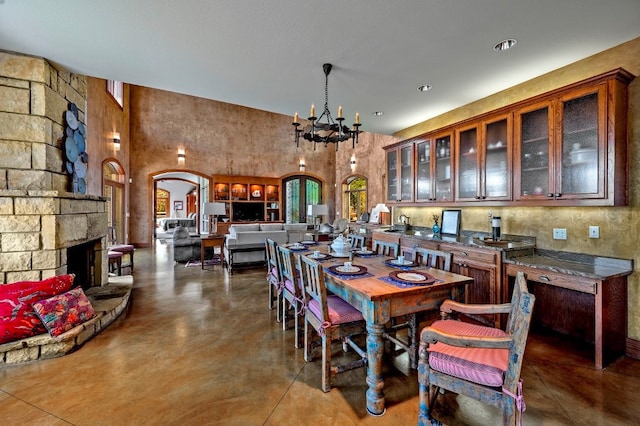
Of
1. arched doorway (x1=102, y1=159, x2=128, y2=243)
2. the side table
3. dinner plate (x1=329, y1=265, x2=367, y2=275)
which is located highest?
arched doorway (x1=102, y1=159, x2=128, y2=243)

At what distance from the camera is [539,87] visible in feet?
10.0

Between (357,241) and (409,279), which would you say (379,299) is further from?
(357,241)

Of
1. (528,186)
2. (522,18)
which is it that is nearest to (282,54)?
(522,18)

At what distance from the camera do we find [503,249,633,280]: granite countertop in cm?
222

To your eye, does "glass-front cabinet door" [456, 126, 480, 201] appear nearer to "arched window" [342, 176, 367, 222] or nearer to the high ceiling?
the high ceiling

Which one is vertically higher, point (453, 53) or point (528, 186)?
point (453, 53)

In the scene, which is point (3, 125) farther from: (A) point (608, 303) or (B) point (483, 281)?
(A) point (608, 303)

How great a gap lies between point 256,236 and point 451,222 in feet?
11.6

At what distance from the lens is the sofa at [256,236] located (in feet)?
18.1

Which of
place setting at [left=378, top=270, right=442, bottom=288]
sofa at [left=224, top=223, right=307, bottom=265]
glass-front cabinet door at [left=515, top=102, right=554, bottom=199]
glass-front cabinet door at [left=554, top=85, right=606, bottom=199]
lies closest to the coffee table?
sofa at [left=224, top=223, right=307, bottom=265]

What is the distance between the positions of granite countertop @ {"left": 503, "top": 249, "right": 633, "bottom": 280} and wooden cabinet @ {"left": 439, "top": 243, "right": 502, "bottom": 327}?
131mm

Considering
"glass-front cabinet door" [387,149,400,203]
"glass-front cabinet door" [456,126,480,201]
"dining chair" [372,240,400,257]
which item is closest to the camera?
"dining chair" [372,240,400,257]

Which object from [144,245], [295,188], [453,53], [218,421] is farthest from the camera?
[295,188]

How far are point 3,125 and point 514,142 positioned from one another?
511 centimetres
